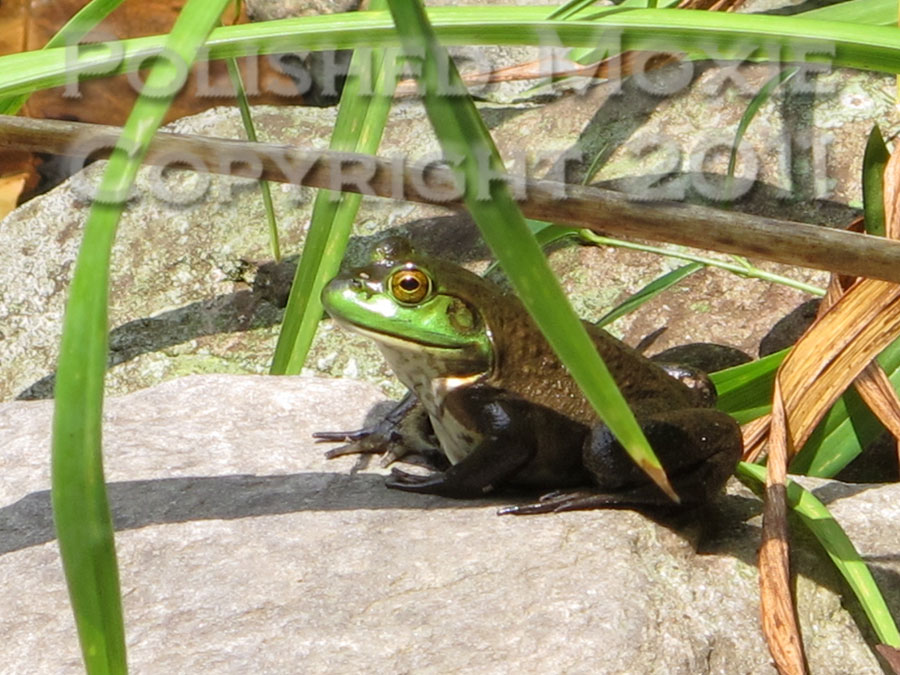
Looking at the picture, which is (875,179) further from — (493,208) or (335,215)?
(493,208)

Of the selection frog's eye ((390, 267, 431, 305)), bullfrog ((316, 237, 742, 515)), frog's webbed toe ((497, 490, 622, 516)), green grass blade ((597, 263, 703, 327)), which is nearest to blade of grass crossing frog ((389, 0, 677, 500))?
frog's webbed toe ((497, 490, 622, 516))

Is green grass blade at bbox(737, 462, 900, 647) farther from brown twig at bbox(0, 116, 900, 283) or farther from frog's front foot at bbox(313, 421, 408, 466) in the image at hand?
frog's front foot at bbox(313, 421, 408, 466)

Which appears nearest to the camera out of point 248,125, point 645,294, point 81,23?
point 81,23

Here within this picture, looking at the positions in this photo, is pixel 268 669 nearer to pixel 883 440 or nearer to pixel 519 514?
pixel 519 514

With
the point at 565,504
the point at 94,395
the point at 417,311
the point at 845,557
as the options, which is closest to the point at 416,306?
the point at 417,311

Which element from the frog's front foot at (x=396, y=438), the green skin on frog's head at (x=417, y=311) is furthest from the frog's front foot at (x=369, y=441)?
the green skin on frog's head at (x=417, y=311)

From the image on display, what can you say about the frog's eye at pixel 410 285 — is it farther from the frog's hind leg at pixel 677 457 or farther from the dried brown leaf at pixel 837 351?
the dried brown leaf at pixel 837 351
